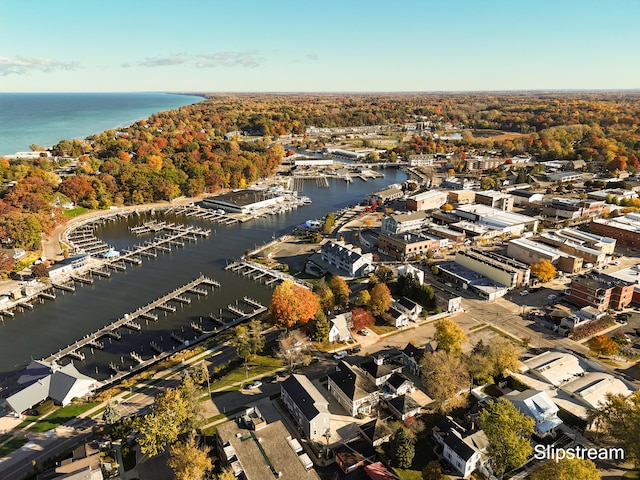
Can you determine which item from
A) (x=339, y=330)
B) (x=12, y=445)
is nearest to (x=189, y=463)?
(x=12, y=445)

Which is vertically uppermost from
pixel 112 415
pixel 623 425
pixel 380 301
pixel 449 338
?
pixel 623 425

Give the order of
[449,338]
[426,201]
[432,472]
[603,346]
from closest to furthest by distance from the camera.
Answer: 1. [432,472]
2. [449,338]
3. [603,346]
4. [426,201]

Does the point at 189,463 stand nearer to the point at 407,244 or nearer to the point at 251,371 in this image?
the point at 251,371

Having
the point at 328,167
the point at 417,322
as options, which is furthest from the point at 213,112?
the point at 417,322

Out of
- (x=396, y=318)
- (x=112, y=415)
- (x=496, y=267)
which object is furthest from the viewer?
(x=496, y=267)

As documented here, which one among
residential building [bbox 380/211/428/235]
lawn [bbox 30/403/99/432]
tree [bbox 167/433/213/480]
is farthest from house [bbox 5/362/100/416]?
residential building [bbox 380/211/428/235]

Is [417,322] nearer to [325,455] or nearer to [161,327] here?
[325,455]

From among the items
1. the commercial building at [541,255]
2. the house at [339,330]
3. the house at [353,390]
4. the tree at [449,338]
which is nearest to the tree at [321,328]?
the house at [339,330]

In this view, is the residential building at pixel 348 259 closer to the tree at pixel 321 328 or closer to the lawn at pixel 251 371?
the tree at pixel 321 328
